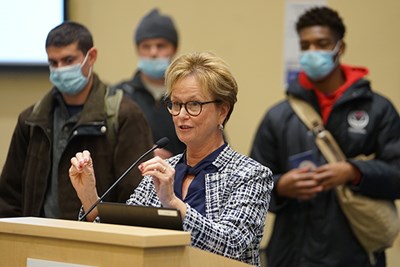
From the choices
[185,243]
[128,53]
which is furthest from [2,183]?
[128,53]

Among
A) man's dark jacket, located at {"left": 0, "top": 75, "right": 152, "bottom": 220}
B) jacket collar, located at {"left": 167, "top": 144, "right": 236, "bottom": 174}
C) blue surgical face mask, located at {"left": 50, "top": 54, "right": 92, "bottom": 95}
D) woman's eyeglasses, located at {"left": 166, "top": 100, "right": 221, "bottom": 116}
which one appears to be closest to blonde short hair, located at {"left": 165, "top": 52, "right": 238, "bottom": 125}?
woman's eyeglasses, located at {"left": 166, "top": 100, "right": 221, "bottom": 116}

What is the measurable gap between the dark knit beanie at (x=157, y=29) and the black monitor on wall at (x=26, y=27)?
0.73m

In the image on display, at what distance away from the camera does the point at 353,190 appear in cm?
461

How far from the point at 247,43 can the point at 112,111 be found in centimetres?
216

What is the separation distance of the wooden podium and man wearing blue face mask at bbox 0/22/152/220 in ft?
3.97

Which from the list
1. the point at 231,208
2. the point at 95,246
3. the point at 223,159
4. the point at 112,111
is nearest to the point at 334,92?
the point at 112,111

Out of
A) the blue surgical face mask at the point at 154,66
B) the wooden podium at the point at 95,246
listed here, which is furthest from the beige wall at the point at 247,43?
the wooden podium at the point at 95,246

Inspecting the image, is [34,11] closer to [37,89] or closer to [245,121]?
[37,89]

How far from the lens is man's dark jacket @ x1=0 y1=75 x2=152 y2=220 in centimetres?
402

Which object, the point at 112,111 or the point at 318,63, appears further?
the point at 318,63

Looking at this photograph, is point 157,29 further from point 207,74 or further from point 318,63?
point 207,74

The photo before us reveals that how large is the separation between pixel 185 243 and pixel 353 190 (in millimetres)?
2159

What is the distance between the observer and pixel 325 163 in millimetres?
4660

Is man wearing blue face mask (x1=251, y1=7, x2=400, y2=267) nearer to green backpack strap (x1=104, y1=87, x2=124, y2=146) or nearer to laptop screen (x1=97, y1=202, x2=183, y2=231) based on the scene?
green backpack strap (x1=104, y1=87, x2=124, y2=146)
